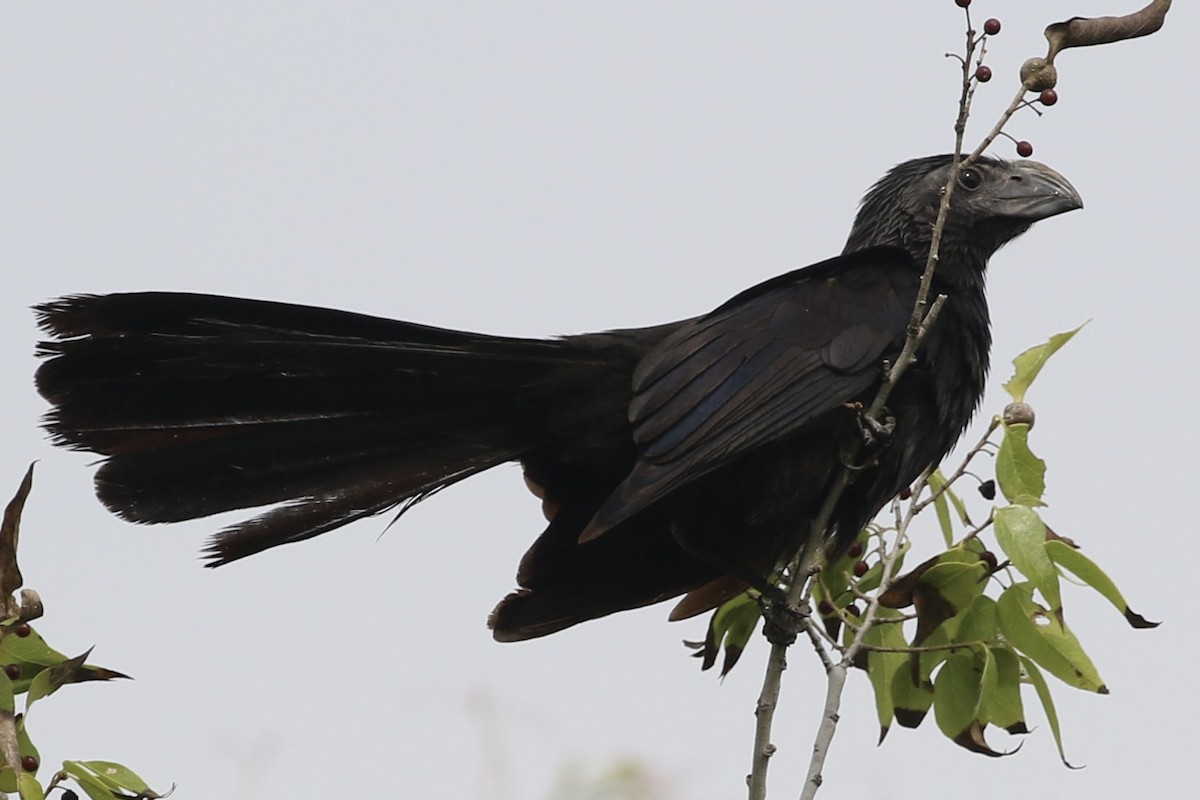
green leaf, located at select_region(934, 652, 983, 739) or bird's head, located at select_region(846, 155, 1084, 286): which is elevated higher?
bird's head, located at select_region(846, 155, 1084, 286)

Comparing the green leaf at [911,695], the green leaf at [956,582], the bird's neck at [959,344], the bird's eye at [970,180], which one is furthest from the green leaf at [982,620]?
the bird's eye at [970,180]

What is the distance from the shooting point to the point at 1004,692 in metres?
3.25

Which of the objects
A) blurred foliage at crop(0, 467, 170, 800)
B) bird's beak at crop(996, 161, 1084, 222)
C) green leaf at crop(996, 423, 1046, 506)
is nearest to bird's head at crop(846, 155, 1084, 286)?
bird's beak at crop(996, 161, 1084, 222)

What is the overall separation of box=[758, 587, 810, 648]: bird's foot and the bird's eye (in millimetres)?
1605

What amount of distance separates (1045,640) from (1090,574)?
0.76 feet

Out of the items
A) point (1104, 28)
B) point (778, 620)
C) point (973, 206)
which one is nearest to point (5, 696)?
point (778, 620)

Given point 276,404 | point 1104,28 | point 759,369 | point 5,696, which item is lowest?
point 5,696

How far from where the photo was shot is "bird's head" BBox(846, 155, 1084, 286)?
183 inches

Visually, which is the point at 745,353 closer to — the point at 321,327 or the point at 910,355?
the point at 910,355

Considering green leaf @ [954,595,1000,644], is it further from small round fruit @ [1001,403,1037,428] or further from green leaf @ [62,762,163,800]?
green leaf @ [62,762,163,800]

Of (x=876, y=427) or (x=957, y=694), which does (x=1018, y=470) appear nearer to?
(x=957, y=694)

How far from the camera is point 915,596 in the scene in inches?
130

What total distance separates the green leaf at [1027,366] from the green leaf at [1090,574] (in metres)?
0.46

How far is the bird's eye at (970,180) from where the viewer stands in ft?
15.7
